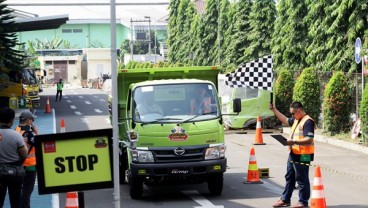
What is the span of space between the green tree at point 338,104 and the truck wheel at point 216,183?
13.8 m

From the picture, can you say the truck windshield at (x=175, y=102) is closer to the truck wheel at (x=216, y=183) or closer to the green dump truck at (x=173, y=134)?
the green dump truck at (x=173, y=134)

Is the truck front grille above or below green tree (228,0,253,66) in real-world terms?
below

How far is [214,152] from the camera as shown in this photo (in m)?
16.8

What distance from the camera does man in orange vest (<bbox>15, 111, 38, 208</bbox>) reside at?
13242 mm

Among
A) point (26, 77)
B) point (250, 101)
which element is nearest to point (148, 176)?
point (250, 101)

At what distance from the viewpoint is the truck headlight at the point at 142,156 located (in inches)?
653

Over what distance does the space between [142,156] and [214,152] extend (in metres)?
1.41

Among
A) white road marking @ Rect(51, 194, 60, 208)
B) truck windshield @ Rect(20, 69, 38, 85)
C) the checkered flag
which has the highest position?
the checkered flag

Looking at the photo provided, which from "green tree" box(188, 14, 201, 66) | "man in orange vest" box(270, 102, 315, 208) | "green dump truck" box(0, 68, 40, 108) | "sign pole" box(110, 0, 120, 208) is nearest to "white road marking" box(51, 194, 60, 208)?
"man in orange vest" box(270, 102, 315, 208)

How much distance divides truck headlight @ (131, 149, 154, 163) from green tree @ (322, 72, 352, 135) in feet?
48.8

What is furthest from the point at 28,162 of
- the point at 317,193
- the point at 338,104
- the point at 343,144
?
the point at 338,104

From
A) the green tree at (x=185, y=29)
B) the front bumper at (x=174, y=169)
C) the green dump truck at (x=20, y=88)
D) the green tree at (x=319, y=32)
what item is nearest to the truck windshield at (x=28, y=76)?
the green dump truck at (x=20, y=88)

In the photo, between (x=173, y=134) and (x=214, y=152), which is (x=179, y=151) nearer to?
(x=173, y=134)

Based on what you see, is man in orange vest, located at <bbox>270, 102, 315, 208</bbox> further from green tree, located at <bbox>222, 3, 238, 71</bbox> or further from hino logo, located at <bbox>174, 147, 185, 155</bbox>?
green tree, located at <bbox>222, 3, 238, 71</bbox>
